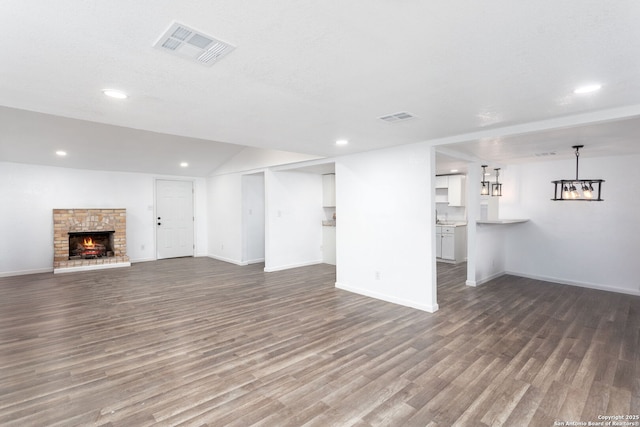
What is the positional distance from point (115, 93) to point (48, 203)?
6.34 m

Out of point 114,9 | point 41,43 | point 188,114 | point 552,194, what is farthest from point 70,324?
point 552,194

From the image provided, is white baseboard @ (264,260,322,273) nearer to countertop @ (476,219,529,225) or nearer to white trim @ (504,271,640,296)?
countertop @ (476,219,529,225)

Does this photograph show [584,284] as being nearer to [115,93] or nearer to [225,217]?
[115,93]

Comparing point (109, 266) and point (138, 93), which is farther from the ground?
point (138, 93)

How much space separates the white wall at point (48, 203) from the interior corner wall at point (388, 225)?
18.3 feet

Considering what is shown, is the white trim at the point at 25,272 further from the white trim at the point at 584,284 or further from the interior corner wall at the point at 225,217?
the white trim at the point at 584,284

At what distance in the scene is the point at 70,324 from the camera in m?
3.75

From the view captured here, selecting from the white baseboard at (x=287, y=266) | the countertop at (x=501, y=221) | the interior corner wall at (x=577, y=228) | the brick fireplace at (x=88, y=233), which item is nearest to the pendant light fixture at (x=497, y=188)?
the interior corner wall at (x=577, y=228)

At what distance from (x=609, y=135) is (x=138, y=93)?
5.16m

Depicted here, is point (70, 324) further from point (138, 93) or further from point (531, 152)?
point (531, 152)

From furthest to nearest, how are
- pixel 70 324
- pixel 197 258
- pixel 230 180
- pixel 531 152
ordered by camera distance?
1. pixel 197 258
2. pixel 230 180
3. pixel 531 152
4. pixel 70 324

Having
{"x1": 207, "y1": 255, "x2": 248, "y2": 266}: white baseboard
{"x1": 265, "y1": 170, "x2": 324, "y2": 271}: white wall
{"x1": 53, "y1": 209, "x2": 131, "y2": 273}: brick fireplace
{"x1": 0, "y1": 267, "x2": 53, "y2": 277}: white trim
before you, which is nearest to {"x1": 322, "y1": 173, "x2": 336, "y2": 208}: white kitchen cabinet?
{"x1": 265, "y1": 170, "x2": 324, "y2": 271}: white wall

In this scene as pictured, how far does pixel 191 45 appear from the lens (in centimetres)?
172

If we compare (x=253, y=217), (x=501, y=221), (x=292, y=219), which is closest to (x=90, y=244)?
(x=253, y=217)
